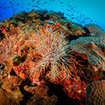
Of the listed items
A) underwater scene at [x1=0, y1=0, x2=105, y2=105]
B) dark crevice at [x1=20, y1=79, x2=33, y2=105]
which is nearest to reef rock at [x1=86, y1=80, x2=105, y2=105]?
underwater scene at [x1=0, y1=0, x2=105, y2=105]

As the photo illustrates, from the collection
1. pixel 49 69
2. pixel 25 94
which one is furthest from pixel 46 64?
pixel 25 94

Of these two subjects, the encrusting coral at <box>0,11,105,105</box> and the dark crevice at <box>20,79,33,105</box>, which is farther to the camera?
the dark crevice at <box>20,79,33,105</box>

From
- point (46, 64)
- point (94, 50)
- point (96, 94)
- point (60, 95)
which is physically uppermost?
point (94, 50)

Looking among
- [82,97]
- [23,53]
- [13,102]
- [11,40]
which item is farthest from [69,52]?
[13,102]

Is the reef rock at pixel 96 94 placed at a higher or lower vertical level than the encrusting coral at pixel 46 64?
lower

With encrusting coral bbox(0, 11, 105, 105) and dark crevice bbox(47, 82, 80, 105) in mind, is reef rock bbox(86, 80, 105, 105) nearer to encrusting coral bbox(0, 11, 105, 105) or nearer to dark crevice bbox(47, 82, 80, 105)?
encrusting coral bbox(0, 11, 105, 105)

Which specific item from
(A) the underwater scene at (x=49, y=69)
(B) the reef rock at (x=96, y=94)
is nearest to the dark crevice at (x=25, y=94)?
(A) the underwater scene at (x=49, y=69)

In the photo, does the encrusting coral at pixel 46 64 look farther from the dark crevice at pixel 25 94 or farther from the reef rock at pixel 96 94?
the reef rock at pixel 96 94

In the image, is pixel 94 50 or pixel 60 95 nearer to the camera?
pixel 94 50

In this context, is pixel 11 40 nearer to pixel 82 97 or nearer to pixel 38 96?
pixel 38 96

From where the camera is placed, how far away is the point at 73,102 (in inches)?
104

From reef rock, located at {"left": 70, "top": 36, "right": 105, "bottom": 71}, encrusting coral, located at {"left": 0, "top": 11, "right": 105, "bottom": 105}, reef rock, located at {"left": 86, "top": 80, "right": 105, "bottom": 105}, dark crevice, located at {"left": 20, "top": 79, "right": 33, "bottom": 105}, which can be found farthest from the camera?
dark crevice, located at {"left": 20, "top": 79, "right": 33, "bottom": 105}

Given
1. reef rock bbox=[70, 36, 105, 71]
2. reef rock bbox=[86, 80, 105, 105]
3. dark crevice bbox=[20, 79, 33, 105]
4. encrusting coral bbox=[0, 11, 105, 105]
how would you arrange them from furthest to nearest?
1. dark crevice bbox=[20, 79, 33, 105]
2. encrusting coral bbox=[0, 11, 105, 105]
3. reef rock bbox=[70, 36, 105, 71]
4. reef rock bbox=[86, 80, 105, 105]

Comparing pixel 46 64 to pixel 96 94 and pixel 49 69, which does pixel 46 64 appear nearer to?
pixel 49 69
